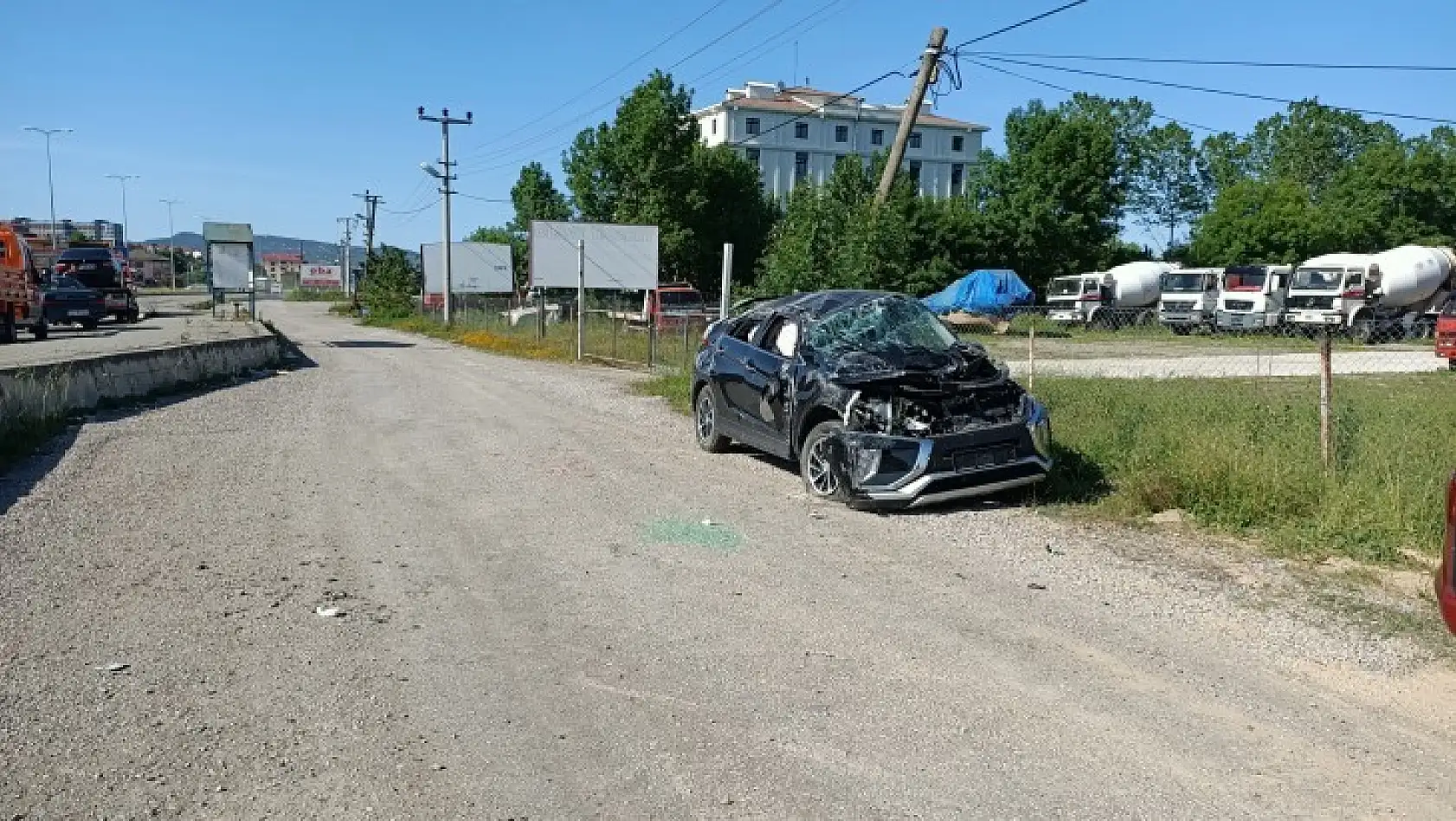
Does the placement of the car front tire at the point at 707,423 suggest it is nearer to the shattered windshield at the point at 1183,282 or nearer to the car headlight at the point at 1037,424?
the car headlight at the point at 1037,424

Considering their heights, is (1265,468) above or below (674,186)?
below

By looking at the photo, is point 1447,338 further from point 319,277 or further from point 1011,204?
point 319,277

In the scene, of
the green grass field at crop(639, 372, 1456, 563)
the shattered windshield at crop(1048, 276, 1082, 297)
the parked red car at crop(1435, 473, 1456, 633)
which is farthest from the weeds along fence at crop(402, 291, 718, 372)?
the shattered windshield at crop(1048, 276, 1082, 297)

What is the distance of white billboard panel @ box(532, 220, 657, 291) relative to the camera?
32.0 meters

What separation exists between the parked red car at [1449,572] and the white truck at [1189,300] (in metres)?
38.1

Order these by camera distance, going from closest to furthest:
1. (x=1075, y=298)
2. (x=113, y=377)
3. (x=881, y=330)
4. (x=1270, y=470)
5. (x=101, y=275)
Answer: (x=1270, y=470) → (x=881, y=330) → (x=113, y=377) → (x=101, y=275) → (x=1075, y=298)

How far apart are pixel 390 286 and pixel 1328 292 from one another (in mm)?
43998

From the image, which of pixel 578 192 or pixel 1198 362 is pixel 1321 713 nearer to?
pixel 1198 362

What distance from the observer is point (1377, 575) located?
6621mm

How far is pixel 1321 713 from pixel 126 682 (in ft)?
16.7

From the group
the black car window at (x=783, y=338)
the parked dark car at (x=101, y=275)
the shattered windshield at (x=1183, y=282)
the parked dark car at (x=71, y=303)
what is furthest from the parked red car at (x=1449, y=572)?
the shattered windshield at (x=1183, y=282)

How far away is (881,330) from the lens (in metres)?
9.70

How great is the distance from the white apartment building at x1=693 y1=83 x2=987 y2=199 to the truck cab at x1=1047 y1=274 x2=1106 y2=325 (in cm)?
4532

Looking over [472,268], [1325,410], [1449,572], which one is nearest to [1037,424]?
[1325,410]
